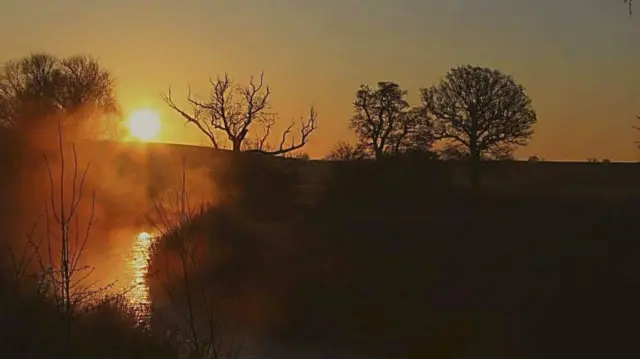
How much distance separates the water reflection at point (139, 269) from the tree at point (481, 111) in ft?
78.1

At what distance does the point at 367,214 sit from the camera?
121ft

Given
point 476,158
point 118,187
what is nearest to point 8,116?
point 118,187

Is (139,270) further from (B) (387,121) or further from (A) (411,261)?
(B) (387,121)

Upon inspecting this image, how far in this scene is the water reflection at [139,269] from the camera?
19422 millimetres

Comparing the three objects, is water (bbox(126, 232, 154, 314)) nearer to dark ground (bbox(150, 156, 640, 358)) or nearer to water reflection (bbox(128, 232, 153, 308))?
water reflection (bbox(128, 232, 153, 308))

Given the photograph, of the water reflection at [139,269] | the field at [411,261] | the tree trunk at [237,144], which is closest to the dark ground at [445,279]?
the field at [411,261]

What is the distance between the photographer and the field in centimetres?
2019

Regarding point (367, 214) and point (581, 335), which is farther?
point (367, 214)

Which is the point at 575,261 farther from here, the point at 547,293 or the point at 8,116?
the point at 8,116

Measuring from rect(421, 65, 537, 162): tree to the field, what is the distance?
8.03m

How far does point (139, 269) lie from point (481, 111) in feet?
105

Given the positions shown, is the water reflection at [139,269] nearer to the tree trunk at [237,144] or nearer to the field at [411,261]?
the field at [411,261]

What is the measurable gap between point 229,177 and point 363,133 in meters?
15.7

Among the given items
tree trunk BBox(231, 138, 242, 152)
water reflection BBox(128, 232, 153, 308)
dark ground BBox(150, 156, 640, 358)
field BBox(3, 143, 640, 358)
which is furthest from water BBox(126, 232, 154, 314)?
tree trunk BBox(231, 138, 242, 152)
